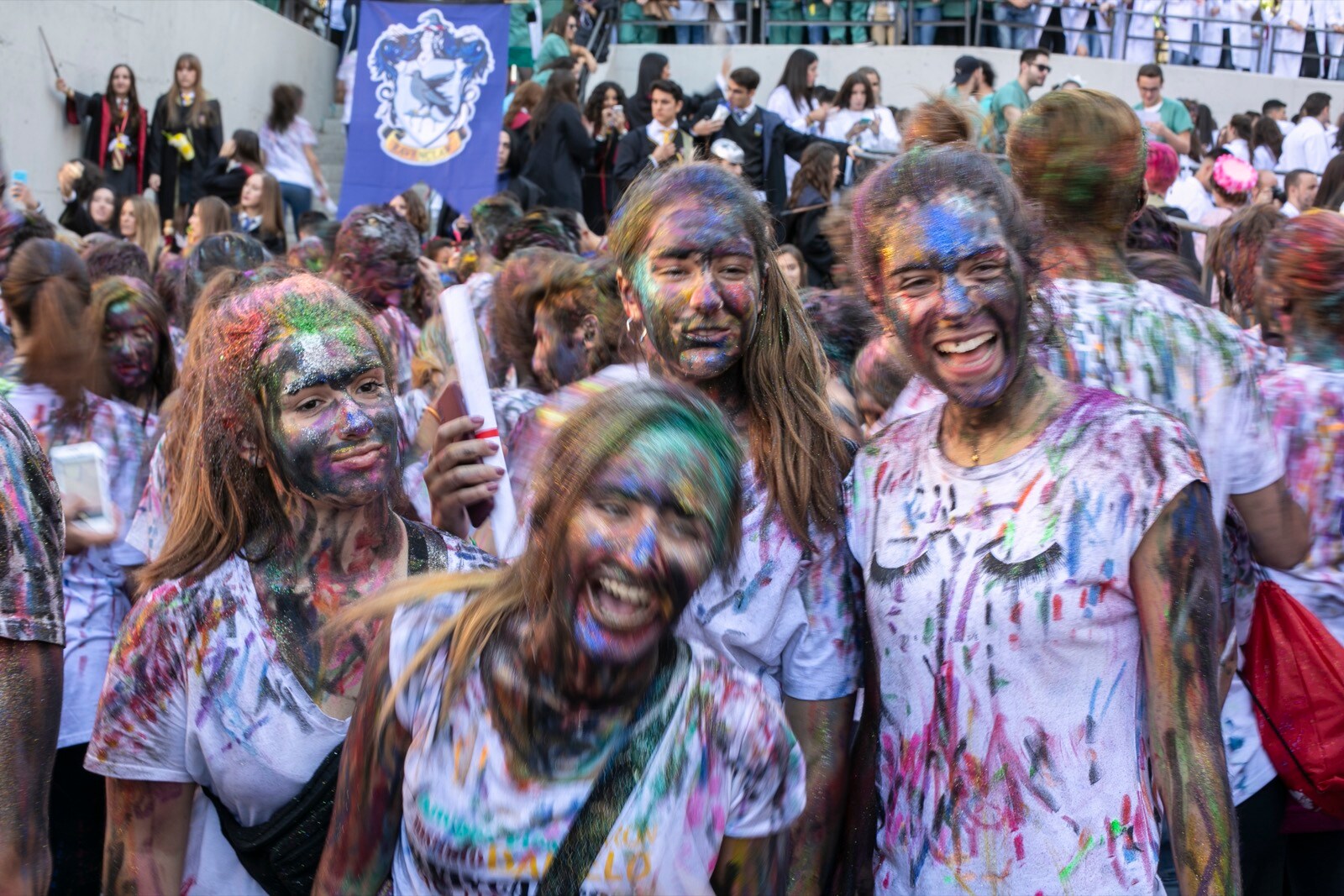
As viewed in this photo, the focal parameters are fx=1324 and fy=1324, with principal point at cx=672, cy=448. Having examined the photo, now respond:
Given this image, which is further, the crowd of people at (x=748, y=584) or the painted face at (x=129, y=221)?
the painted face at (x=129, y=221)

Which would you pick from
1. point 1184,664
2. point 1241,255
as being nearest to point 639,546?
point 1184,664

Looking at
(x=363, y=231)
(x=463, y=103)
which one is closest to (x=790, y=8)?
(x=463, y=103)

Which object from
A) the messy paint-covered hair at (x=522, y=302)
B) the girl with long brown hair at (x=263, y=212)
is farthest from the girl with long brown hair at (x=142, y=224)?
the messy paint-covered hair at (x=522, y=302)

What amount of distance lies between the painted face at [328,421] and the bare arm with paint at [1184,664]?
1.31m

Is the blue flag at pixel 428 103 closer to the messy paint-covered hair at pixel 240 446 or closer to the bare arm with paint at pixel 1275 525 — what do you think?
the messy paint-covered hair at pixel 240 446

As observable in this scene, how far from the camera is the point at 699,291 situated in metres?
2.52

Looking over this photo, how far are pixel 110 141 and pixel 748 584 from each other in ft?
36.2

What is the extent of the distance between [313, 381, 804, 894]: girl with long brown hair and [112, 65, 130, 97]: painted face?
1123 cm

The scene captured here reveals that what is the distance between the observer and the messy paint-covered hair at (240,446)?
2.39m

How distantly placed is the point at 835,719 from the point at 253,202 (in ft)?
25.2

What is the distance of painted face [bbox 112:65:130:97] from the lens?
457 inches

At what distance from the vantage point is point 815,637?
7.74 feet

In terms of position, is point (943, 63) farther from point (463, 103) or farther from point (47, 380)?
point (47, 380)

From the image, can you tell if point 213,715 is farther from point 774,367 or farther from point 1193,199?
point 1193,199
